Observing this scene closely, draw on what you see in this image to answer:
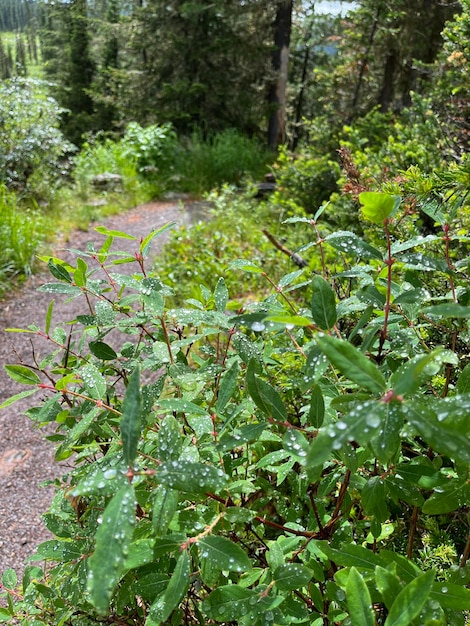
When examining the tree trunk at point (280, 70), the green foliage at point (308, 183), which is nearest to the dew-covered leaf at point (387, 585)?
the green foliage at point (308, 183)

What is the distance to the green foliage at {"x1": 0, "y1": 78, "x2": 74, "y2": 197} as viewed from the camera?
6812 mm

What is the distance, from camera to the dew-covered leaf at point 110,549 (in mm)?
501

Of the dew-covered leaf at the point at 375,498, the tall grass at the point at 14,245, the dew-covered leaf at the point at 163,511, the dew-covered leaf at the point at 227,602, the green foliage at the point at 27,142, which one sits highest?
the dew-covered leaf at the point at 163,511

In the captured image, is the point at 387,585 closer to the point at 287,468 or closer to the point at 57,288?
the point at 287,468

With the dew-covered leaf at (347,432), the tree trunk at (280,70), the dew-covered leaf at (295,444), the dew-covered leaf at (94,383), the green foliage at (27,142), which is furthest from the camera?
the tree trunk at (280,70)

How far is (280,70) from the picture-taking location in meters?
10.5

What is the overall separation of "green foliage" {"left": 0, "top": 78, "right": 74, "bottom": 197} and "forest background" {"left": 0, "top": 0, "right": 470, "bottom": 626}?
0.15ft

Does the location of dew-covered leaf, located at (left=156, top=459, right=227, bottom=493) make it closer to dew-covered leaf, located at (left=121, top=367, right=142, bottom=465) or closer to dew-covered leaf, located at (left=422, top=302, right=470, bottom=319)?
dew-covered leaf, located at (left=121, top=367, right=142, bottom=465)

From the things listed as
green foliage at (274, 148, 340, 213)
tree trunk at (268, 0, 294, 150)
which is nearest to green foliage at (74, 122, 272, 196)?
tree trunk at (268, 0, 294, 150)

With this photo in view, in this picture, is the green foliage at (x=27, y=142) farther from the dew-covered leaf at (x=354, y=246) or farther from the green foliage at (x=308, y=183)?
the dew-covered leaf at (x=354, y=246)

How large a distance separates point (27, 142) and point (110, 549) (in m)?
7.66

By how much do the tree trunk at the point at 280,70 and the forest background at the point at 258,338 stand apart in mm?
48

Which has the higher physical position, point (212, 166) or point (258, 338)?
point (258, 338)

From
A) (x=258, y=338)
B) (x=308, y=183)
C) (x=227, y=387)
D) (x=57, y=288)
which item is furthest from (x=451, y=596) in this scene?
(x=308, y=183)
